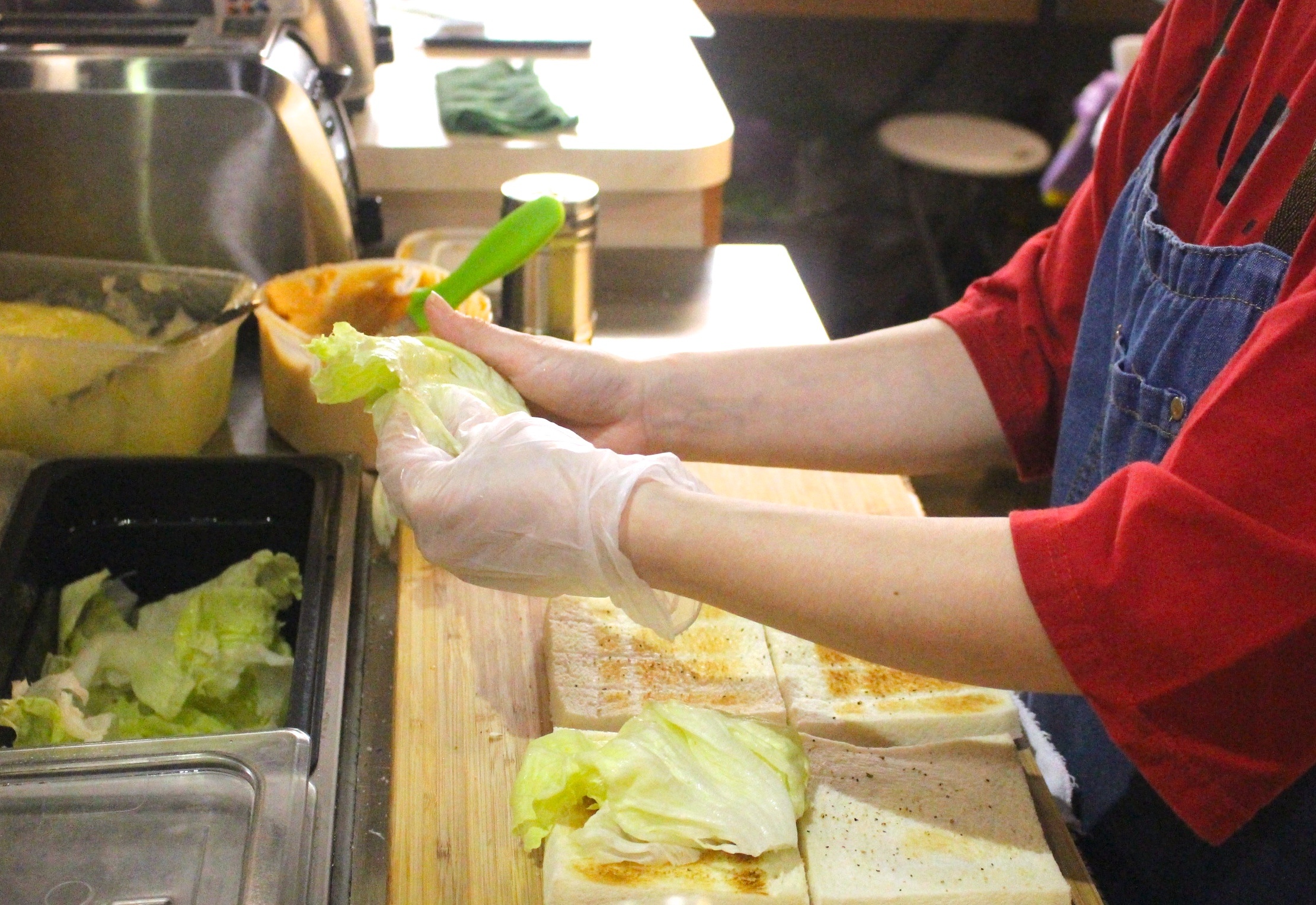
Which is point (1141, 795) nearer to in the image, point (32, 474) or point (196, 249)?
point (32, 474)

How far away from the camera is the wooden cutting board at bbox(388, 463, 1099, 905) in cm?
125

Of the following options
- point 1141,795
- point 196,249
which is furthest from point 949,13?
point 1141,795

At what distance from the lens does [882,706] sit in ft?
4.92

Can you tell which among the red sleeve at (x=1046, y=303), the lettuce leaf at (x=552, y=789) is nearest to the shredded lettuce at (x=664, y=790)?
the lettuce leaf at (x=552, y=789)

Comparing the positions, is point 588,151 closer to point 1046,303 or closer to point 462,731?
point 1046,303

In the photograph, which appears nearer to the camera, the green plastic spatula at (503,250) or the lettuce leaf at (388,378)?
the lettuce leaf at (388,378)

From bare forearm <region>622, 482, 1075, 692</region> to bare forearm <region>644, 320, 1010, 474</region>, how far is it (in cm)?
45

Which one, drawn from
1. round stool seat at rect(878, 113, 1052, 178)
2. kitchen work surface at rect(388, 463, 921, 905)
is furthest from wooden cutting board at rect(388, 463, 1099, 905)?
round stool seat at rect(878, 113, 1052, 178)

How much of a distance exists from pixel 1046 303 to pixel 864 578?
723 mm

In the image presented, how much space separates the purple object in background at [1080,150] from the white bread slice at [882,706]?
2.96m

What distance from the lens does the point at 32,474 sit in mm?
1610

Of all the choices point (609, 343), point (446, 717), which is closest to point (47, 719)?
point (446, 717)

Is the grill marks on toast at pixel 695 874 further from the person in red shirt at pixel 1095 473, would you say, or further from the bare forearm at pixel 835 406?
the bare forearm at pixel 835 406

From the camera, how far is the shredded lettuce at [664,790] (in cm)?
124
